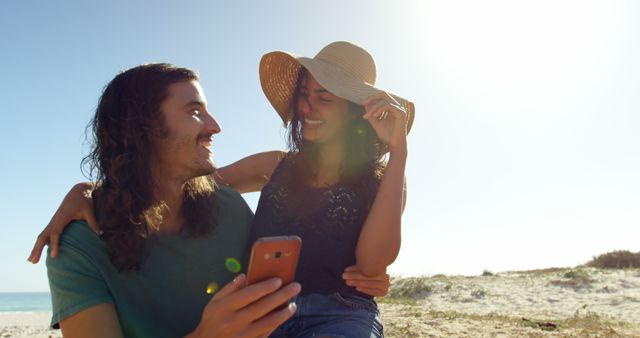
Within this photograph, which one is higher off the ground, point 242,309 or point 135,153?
point 135,153

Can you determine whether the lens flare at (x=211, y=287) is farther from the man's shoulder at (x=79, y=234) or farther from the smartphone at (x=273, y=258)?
the smartphone at (x=273, y=258)

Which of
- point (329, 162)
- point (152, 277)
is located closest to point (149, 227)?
point (152, 277)

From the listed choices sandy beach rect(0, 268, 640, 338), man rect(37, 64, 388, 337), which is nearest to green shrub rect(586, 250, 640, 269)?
sandy beach rect(0, 268, 640, 338)

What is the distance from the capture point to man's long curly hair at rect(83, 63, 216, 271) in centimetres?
308

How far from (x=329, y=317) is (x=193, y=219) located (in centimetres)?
109

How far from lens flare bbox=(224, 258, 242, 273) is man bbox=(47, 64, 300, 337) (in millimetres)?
15

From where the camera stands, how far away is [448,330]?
27.8ft

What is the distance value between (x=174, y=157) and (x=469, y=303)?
1435cm

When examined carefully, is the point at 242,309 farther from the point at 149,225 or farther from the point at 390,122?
the point at 390,122

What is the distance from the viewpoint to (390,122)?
351 centimetres

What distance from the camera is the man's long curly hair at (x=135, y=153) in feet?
10.1

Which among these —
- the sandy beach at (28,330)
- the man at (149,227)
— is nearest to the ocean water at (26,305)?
the sandy beach at (28,330)

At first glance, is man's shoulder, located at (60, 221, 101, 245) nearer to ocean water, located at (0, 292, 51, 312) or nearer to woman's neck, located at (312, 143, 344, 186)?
woman's neck, located at (312, 143, 344, 186)

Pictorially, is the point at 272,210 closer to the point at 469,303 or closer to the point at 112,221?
the point at 112,221
